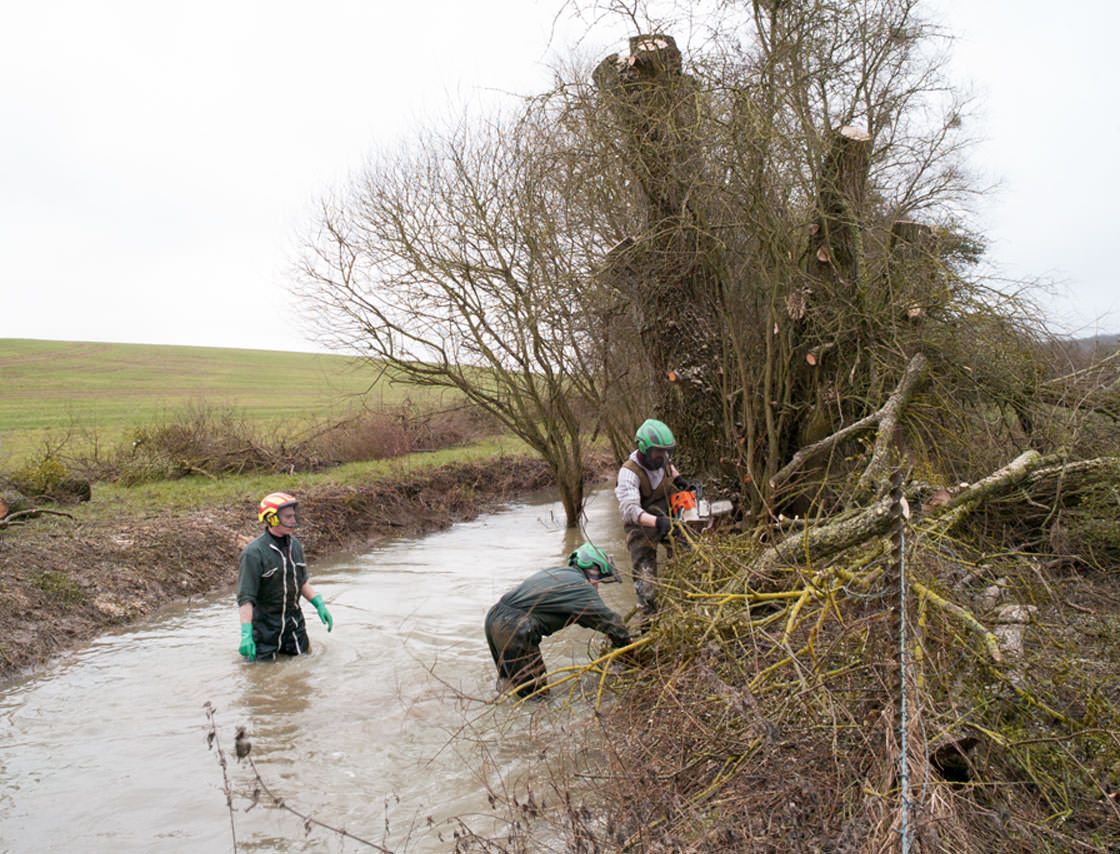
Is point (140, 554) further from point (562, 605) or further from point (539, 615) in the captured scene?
point (562, 605)

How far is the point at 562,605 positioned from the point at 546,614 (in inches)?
6.8

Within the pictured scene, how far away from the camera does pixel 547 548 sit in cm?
1404

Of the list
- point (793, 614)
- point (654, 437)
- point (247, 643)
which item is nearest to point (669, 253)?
point (654, 437)

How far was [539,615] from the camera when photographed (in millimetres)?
6238

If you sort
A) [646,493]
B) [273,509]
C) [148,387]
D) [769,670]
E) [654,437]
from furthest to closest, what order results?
[148,387] → [646,493] → [654,437] → [273,509] → [769,670]

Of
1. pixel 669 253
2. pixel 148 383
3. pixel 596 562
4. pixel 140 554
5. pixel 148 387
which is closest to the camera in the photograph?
pixel 596 562

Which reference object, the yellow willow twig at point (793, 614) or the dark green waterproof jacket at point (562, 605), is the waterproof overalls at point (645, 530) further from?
the yellow willow twig at point (793, 614)

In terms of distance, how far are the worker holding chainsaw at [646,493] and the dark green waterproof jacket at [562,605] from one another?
1.29 meters

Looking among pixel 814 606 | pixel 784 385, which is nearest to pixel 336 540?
pixel 784 385

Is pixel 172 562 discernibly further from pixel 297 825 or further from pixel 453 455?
pixel 453 455

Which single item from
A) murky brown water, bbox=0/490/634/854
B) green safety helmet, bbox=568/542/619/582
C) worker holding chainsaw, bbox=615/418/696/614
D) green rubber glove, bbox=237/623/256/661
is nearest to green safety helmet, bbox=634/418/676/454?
worker holding chainsaw, bbox=615/418/696/614

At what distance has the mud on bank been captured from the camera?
27.7 ft

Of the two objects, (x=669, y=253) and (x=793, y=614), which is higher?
(x=669, y=253)

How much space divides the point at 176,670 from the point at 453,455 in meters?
14.2
